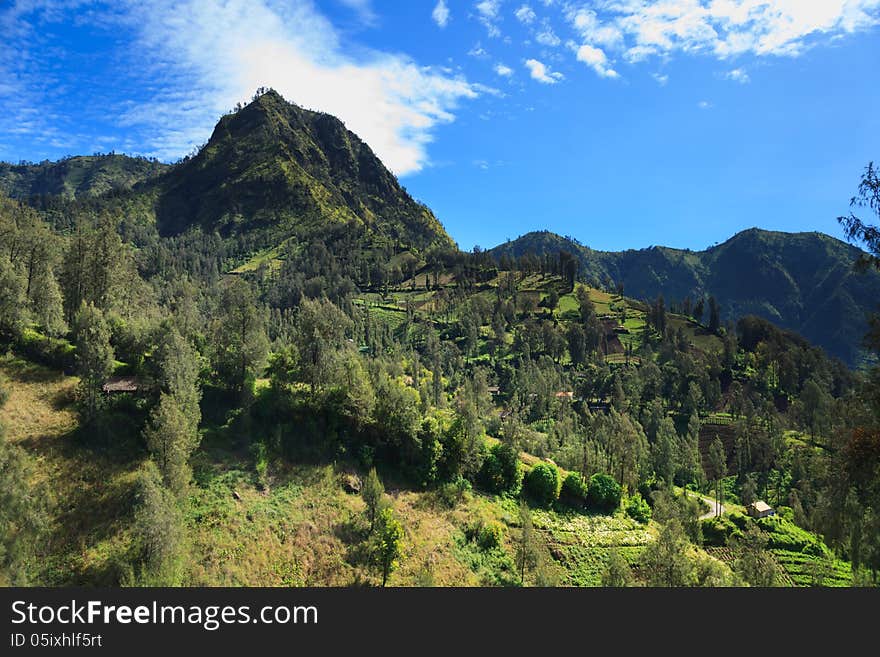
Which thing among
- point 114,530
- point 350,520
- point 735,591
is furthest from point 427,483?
point 735,591

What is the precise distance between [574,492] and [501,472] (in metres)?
10.5

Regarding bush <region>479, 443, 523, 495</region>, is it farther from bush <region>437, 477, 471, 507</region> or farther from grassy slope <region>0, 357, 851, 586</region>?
grassy slope <region>0, 357, 851, 586</region>

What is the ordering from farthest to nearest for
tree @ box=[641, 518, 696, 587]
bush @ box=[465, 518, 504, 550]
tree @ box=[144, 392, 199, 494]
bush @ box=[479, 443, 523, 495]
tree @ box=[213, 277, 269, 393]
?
bush @ box=[479, 443, 523, 495] → tree @ box=[213, 277, 269, 393] → bush @ box=[465, 518, 504, 550] → tree @ box=[144, 392, 199, 494] → tree @ box=[641, 518, 696, 587]

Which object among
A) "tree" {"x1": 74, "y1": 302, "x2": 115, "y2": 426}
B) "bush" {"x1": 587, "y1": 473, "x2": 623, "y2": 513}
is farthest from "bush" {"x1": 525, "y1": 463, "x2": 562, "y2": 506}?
"tree" {"x1": 74, "y1": 302, "x2": 115, "y2": 426}

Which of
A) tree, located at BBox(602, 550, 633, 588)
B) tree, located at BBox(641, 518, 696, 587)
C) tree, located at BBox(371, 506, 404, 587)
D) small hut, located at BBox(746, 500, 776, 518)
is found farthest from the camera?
small hut, located at BBox(746, 500, 776, 518)

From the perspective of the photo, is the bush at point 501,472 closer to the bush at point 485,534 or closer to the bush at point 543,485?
the bush at point 543,485

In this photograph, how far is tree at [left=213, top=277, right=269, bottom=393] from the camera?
51.6 meters

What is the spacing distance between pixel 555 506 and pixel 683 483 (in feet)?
214

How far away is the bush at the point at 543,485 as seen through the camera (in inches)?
2229

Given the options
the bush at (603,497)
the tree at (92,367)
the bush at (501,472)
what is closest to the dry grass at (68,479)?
the tree at (92,367)

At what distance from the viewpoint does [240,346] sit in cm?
5219

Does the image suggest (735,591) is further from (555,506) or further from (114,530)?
(555,506)

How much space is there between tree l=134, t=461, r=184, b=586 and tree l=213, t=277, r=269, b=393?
2045 centimetres

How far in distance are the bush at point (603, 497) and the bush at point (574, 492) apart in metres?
0.99
